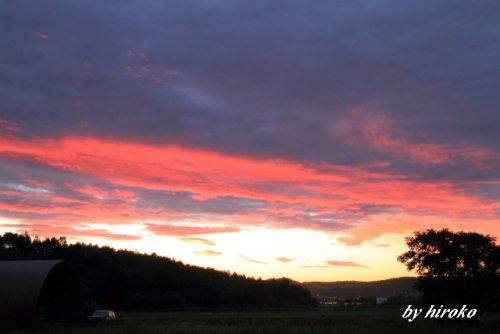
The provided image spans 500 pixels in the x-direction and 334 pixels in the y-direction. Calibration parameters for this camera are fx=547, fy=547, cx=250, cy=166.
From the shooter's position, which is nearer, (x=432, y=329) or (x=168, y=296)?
(x=432, y=329)

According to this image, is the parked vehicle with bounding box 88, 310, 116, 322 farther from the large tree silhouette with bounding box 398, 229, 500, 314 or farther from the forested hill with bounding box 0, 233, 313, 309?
the forested hill with bounding box 0, 233, 313, 309

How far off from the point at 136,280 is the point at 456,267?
71343 millimetres

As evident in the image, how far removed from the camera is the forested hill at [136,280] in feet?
307

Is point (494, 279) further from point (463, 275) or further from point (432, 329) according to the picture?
point (432, 329)

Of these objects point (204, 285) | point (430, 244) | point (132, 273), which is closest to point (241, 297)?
point (204, 285)

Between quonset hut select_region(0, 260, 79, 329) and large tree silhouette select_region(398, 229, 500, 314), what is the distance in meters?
33.0

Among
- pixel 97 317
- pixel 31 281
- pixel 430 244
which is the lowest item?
pixel 97 317

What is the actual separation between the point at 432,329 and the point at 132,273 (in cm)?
8466

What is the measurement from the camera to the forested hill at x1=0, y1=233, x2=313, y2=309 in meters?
93.6

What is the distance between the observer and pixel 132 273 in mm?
111000

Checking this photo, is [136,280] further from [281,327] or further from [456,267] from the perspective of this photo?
[281,327]

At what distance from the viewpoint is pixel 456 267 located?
5434 centimetres

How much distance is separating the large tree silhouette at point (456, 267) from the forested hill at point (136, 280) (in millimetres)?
47899

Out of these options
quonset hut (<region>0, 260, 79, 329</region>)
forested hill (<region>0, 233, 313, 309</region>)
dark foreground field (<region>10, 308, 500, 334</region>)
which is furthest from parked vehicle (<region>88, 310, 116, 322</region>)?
forested hill (<region>0, 233, 313, 309</region>)
